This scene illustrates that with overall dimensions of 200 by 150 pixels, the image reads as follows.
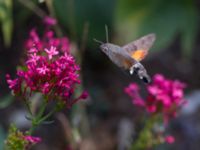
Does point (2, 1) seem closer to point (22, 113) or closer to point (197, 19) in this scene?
point (22, 113)

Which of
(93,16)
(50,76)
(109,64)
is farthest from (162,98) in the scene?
(109,64)

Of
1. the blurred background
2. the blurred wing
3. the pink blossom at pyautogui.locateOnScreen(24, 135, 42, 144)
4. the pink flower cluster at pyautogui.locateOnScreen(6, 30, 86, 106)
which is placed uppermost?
the blurred background

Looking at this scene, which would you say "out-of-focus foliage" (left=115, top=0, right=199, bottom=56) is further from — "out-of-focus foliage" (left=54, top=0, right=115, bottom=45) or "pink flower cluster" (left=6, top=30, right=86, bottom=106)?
"pink flower cluster" (left=6, top=30, right=86, bottom=106)

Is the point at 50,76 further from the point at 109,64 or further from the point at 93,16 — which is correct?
the point at 109,64

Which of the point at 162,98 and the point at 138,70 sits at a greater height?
the point at 162,98

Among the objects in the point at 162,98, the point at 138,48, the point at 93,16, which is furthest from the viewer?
the point at 93,16

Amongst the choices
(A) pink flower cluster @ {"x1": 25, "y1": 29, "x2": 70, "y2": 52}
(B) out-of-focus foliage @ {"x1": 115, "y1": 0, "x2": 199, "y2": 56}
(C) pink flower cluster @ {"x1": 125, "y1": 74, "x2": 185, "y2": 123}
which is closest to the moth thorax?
(A) pink flower cluster @ {"x1": 25, "y1": 29, "x2": 70, "y2": 52}

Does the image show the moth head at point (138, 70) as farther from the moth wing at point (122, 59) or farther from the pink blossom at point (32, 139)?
the pink blossom at point (32, 139)

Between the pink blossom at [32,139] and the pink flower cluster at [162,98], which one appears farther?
the pink flower cluster at [162,98]

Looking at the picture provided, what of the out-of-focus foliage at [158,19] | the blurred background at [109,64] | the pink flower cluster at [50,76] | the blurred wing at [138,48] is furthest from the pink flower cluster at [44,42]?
the out-of-focus foliage at [158,19]
